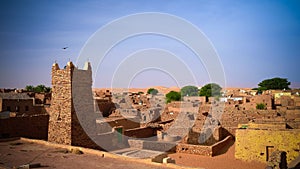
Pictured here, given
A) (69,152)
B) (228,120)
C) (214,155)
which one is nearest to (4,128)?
(69,152)

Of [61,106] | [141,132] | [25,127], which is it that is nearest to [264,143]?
[141,132]

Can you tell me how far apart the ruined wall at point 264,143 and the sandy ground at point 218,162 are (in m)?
0.47

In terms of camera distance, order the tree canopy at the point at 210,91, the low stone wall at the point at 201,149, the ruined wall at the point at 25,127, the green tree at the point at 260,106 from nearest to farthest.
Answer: the ruined wall at the point at 25,127 < the low stone wall at the point at 201,149 < the green tree at the point at 260,106 < the tree canopy at the point at 210,91

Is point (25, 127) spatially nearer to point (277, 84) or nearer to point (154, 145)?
point (154, 145)

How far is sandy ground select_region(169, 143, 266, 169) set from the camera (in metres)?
13.7

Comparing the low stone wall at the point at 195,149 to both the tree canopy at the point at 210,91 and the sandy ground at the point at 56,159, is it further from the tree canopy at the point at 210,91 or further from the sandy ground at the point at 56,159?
the tree canopy at the point at 210,91

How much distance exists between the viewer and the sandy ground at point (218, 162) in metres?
13.7

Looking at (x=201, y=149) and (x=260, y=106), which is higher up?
(x=260, y=106)

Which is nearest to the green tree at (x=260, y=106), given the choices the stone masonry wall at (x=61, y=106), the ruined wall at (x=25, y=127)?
the ruined wall at (x=25, y=127)

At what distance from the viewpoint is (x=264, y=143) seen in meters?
14.0

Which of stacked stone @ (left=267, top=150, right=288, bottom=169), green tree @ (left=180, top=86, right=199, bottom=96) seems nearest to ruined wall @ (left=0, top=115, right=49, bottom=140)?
stacked stone @ (left=267, top=150, right=288, bottom=169)

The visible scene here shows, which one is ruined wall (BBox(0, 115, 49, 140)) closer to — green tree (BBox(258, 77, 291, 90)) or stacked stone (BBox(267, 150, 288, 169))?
stacked stone (BBox(267, 150, 288, 169))

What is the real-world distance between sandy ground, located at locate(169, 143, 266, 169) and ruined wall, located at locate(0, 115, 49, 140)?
7.88 m

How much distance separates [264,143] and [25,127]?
12.8 metres
